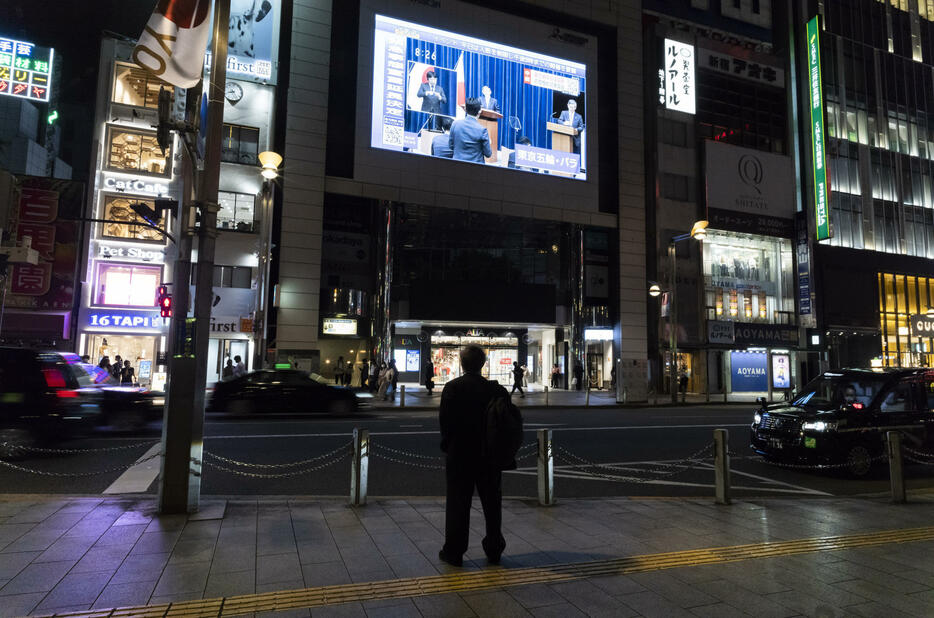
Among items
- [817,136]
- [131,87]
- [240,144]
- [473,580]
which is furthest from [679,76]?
[473,580]

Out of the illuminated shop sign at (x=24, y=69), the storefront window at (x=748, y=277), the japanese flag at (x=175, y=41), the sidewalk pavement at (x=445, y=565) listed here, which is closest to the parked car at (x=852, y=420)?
the sidewalk pavement at (x=445, y=565)

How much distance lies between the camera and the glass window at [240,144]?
26.1 metres

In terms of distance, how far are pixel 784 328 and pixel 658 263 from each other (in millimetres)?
9652

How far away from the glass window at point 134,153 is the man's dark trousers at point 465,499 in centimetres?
2551

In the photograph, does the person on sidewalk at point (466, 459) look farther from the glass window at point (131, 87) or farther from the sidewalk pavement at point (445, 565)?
the glass window at point (131, 87)

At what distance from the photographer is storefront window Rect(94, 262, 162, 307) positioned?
80.0ft

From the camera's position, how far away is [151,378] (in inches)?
957

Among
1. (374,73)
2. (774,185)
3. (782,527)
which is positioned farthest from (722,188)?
(782,527)

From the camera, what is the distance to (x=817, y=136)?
121 feet

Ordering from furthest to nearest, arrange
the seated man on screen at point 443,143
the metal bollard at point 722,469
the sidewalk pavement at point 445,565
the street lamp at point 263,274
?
the seated man on screen at point 443,143 < the street lamp at point 263,274 < the metal bollard at point 722,469 < the sidewalk pavement at point 445,565

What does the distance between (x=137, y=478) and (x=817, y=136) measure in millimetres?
43008

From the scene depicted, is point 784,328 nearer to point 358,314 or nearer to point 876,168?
point 876,168

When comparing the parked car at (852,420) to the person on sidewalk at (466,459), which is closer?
the person on sidewalk at (466,459)

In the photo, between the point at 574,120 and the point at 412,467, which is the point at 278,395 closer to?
the point at 412,467
